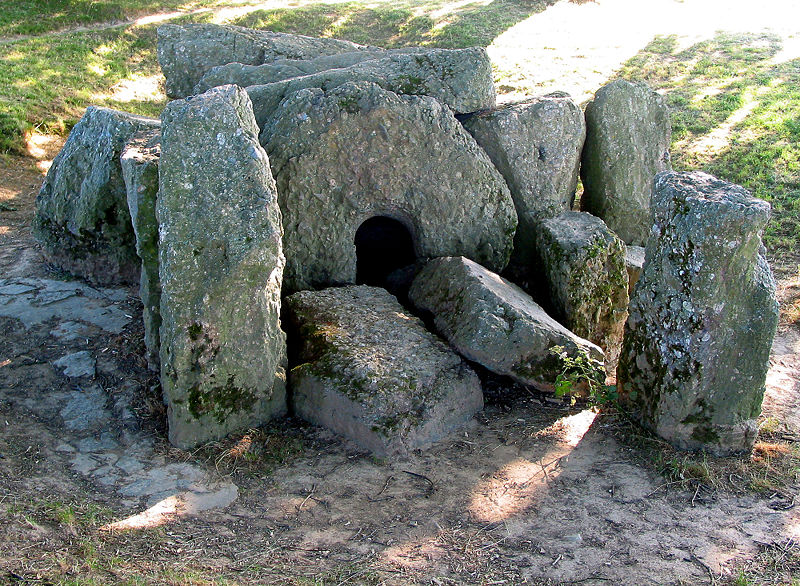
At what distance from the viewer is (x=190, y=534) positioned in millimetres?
3834

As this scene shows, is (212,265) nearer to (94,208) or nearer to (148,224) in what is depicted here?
(148,224)

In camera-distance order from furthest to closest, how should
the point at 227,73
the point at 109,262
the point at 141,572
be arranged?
the point at 227,73, the point at 109,262, the point at 141,572

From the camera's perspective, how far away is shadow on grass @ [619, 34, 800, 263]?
856cm

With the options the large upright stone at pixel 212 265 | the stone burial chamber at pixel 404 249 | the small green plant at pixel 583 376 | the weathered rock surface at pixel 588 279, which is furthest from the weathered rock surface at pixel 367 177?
the small green plant at pixel 583 376

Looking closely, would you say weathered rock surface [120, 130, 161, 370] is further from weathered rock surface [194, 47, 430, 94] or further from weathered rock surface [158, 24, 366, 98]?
weathered rock surface [158, 24, 366, 98]

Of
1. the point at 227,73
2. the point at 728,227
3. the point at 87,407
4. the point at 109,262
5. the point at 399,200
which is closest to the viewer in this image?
the point at 728,227

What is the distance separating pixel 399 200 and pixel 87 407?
2585 mm

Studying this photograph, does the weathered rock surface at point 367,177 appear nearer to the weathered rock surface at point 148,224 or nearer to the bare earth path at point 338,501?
the weathered rock surface at point 148,224

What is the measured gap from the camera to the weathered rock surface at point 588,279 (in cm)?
584

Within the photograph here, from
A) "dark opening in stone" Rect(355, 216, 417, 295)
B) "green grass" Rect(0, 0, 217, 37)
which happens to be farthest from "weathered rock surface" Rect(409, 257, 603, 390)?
"green grass" Rect(0, 0, 217, 37)

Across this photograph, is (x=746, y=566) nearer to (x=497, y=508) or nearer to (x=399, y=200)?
(x=497, y=508)

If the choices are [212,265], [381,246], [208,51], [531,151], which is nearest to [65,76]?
[208,51]

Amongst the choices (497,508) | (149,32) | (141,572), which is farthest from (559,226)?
(149,32)

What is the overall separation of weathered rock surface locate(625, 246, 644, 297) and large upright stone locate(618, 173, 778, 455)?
1.71 metres
